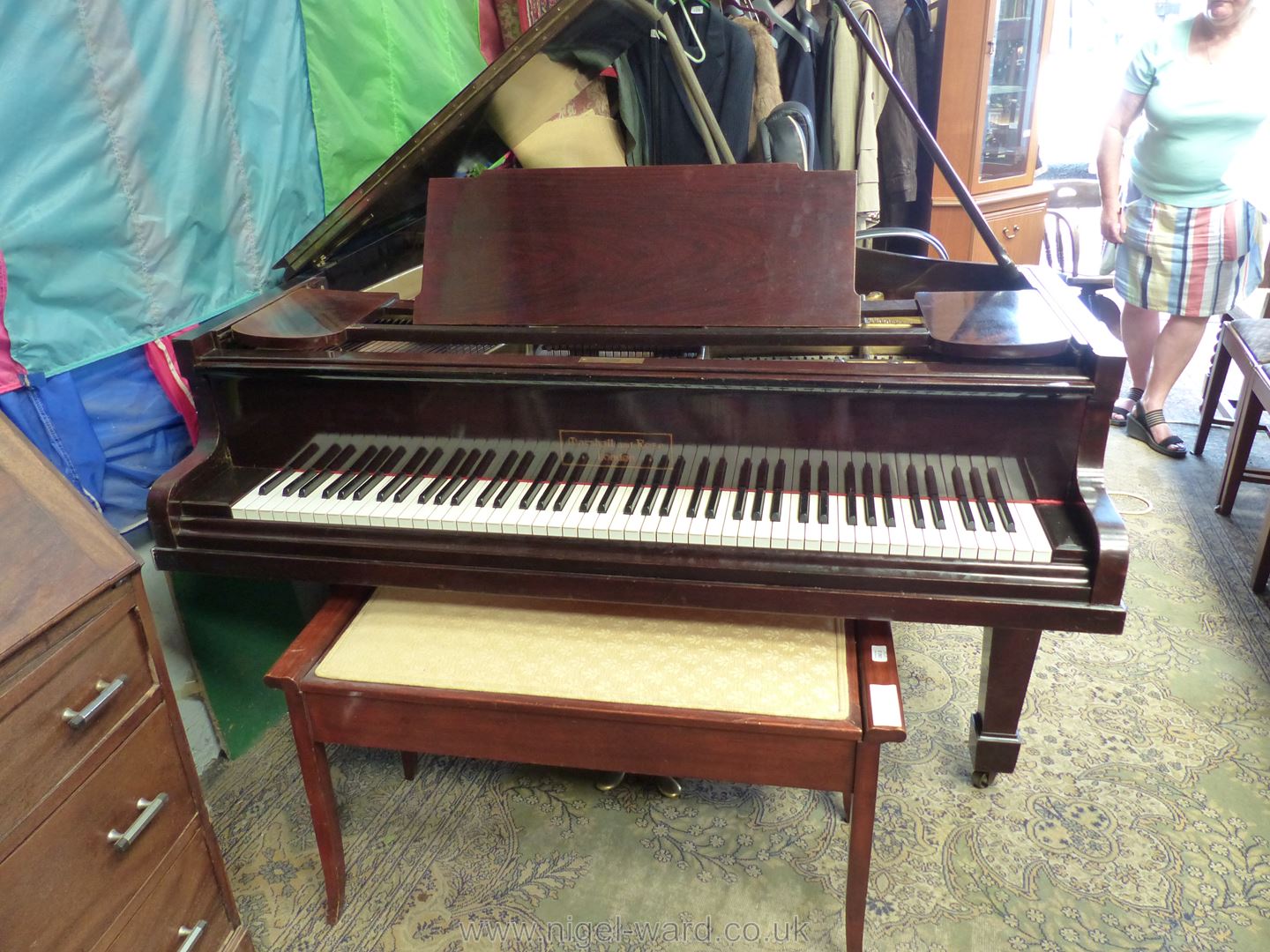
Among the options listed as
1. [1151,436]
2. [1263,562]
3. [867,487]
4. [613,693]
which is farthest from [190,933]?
[1151,436]

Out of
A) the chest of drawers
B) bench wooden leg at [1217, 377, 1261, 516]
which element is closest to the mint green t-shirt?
bench wooden leg at [1217, 377, 1261, 516]

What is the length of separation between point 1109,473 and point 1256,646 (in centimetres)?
111

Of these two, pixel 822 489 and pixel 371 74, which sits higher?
pixel 371 74

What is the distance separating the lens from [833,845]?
5.77ft

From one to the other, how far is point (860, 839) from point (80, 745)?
3.77 ft

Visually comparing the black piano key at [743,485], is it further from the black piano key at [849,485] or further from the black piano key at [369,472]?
the black piano key at [369,472]

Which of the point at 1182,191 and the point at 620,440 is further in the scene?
the point at 1182,191

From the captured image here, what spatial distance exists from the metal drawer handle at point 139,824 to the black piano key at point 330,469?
21.6 inches

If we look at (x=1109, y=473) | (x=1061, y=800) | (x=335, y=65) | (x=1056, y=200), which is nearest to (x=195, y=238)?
(x=335, y=65)

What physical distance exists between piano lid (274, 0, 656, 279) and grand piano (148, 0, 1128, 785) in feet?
0.04

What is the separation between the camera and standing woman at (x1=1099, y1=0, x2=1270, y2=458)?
9.97 ft

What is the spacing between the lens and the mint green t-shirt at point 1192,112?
304cm

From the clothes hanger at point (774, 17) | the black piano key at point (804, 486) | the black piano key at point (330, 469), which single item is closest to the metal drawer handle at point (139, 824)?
the black piano key at point (330, 469)

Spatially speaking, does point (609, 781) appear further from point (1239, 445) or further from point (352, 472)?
point (1239, 445)
